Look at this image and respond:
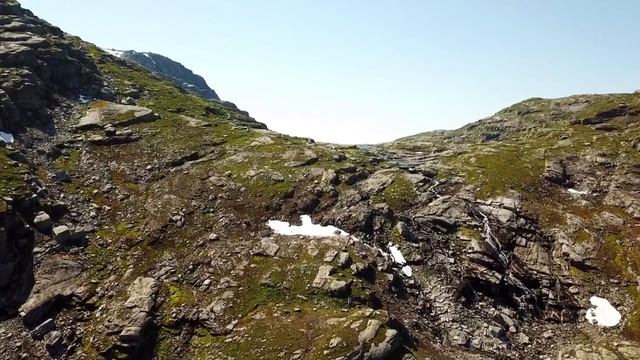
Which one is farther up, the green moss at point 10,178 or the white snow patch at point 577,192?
the white snow patch at point 577,192

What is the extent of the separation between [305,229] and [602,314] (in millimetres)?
27530

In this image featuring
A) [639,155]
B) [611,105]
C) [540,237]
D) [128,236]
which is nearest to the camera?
[128,236]

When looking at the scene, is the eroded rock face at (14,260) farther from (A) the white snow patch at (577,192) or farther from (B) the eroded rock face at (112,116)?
(A) the white snow patch at (577,192)

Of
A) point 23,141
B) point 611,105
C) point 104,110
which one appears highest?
point 611,105

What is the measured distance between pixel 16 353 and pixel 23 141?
33090 millimetres

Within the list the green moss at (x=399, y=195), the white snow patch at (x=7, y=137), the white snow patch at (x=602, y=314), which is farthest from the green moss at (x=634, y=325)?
the white snow patch at (x=7, y=137)

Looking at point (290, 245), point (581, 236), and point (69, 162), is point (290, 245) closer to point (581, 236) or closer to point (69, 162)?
point (581, 236)

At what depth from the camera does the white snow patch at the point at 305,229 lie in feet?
142

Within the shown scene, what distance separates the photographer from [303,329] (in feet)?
102

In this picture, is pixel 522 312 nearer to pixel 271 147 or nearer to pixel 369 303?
pixel 369 303

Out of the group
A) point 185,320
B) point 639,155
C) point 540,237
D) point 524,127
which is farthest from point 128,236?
point 524,127

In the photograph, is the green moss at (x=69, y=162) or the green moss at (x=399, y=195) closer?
the green moss at (x=399, y=195)

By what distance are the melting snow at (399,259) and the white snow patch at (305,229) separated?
4.76 metres

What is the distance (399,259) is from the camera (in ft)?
138
